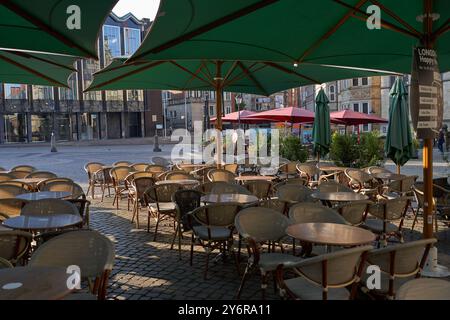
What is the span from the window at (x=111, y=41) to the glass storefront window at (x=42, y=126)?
9529mm

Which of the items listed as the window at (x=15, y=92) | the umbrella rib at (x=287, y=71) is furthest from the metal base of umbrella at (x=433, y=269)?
the window at (x=15, y=92)

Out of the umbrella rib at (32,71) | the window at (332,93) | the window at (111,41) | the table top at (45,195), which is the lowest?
the table top at (45,195)

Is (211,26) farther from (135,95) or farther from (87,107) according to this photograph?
(135,95)

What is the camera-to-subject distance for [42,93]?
46938mm

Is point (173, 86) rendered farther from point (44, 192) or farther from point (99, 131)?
point (99, 131)

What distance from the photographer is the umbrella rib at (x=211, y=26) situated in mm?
4145

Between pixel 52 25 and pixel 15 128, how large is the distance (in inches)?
1849

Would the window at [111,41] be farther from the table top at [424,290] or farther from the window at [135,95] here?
the table top at [424,290]

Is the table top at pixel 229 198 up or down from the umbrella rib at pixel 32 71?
down

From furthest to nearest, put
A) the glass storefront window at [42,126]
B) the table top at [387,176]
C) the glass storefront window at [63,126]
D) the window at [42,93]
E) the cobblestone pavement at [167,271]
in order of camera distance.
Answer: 1. the glass storefront window at [63,126]
2. the glass storefront window at [42,126]
3. the window at [42,93]
4. the table top at [387,176]
5. the cobblestone pavement at [167,271]

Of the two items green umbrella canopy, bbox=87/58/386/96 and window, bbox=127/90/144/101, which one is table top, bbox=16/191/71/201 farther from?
window, bbox=127/90/144/101

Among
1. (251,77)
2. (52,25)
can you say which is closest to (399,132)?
(251,77)

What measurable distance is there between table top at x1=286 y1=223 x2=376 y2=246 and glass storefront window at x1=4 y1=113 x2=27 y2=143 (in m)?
47.7

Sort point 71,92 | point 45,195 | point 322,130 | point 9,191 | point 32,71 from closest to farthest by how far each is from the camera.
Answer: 1. point 45,195
2. point 9,191
3. point 32,71
4. point 322,130
5. point 71,92
